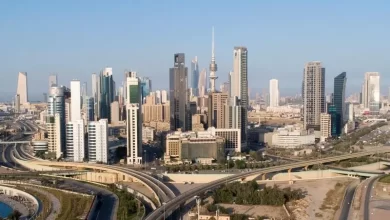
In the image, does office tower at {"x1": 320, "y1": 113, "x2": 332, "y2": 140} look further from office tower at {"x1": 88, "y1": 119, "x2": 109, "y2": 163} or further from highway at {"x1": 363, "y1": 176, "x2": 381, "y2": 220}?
office tower at {"x1": 88, "y1": 119, "x2": 109, "y2": 163}

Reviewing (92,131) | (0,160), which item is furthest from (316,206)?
(0,160)

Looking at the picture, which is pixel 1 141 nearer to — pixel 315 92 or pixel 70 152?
pixel 70 152

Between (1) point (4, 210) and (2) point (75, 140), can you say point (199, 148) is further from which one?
(1) point (4, 210)

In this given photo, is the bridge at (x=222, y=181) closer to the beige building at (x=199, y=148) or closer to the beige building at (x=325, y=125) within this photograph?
the beige building at (x=199, y=148)

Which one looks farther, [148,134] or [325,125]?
[325,125]

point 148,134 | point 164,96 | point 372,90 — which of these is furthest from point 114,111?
point 372,90

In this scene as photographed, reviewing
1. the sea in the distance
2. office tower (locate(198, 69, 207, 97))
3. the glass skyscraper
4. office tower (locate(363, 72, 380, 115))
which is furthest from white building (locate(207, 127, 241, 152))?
office tower (locate(198, 69, 207, 97))
